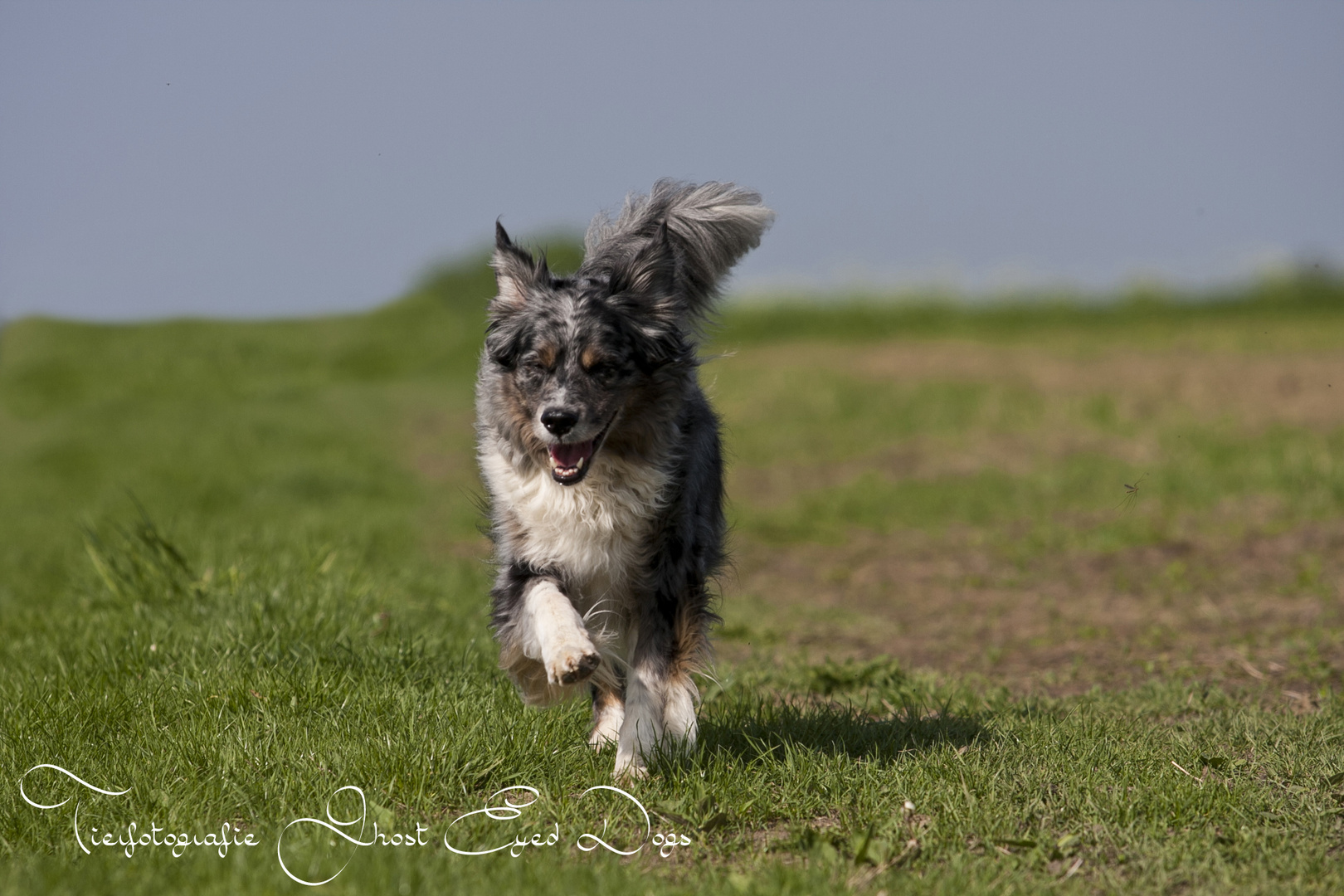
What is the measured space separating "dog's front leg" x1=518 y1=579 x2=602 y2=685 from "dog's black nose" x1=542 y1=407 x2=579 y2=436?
1.93 ft

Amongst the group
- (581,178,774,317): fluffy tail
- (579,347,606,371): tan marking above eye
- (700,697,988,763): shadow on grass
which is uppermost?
(581,178,774,317): fluffy tail

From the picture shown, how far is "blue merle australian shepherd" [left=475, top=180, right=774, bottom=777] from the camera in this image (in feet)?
14.5

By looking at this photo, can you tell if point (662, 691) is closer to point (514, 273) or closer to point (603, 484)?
point (603, 484)

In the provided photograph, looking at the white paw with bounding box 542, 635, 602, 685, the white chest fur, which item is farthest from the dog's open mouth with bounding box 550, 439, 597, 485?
the white paw with bounding box 542, 635, 602, 685

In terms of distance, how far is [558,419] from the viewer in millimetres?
4266

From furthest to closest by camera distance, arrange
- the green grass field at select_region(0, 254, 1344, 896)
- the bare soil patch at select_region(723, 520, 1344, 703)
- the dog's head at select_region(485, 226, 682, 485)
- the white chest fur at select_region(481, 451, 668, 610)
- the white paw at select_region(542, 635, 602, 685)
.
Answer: the bare soil patch at select_region(723, 520, 1344, 703) → the white chest fur at select_region(481, 451, 668, 610) → the dog's head at select_region(485, 226, 682, 485) → the white paw at select_region(542, 635, 602, 685) → the green grass field at select_region(0, 254, 1344, 896)

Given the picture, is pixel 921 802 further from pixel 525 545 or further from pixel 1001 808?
pixel 525 545

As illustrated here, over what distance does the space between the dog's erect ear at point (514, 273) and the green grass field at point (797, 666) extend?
890mm

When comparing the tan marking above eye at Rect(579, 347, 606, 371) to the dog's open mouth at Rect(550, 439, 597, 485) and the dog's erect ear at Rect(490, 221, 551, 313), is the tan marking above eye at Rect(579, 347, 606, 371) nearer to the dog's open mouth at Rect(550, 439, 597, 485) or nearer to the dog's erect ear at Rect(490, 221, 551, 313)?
the dog's open mouth at Rect(550, 439, 597, 485)

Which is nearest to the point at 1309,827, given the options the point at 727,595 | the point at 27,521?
the point at 727,595

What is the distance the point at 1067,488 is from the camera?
1199 cm

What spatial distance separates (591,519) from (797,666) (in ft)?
8.16

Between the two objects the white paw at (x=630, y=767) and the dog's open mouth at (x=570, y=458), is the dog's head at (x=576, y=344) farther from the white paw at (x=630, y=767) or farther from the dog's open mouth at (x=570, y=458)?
the white paw at (x=630, y=767)

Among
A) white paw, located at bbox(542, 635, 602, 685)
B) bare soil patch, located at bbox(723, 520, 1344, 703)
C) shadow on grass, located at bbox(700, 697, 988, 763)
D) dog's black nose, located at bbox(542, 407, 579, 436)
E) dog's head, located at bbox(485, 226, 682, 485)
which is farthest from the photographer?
bare soil patch, located at bbox(723, 520, 1344, 703)
